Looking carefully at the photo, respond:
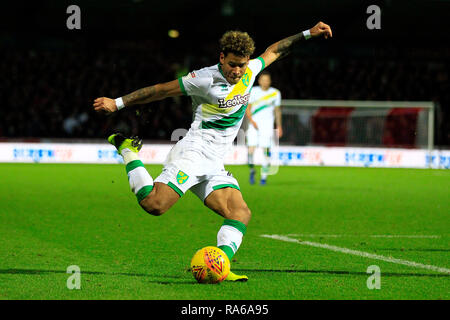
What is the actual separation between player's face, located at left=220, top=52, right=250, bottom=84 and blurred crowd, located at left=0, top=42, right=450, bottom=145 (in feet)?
66.6

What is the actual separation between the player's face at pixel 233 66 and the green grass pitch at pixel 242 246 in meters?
1.54

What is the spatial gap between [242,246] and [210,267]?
7.15 feet

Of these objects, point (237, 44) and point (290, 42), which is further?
point (290, 42)

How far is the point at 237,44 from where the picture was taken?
5.55 meters

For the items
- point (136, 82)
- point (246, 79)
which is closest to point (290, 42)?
point (246, 79)

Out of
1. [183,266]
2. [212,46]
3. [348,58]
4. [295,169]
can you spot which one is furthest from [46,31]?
[183,266]

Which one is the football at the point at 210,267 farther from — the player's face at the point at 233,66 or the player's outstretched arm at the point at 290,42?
the player's outstretched arm at the point at 290,42

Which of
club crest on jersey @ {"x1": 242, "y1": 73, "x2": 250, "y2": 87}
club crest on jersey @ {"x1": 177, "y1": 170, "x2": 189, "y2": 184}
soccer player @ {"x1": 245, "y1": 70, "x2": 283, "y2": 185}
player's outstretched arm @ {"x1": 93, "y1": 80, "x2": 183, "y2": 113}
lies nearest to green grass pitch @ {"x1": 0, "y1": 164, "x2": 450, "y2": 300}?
club crest on jersey @ {"x1": 177, "y1": 170, "x2": 189, "y2": 184}

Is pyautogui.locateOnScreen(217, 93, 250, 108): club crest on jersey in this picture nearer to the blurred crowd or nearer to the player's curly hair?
the player's curly hair

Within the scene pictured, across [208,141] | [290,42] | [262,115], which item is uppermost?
[290,42]

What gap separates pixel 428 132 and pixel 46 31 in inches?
646

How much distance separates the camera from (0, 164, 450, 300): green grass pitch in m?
5.34

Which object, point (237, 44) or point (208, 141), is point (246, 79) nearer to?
point (237, 44)

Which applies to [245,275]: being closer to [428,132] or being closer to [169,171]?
[169,171]
